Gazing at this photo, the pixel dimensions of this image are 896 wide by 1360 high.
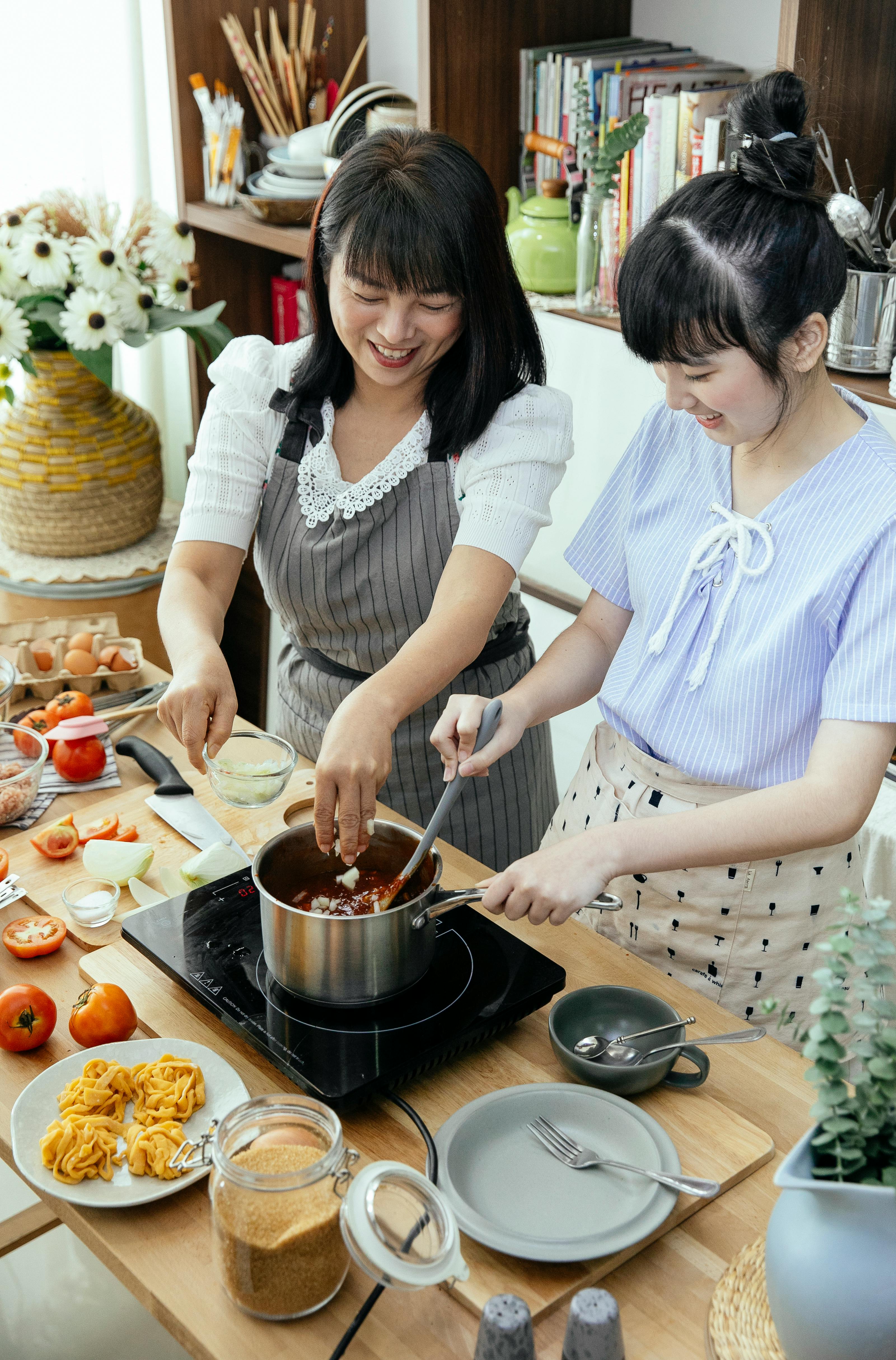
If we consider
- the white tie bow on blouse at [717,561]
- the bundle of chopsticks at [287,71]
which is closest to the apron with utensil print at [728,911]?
the white tie bow on blouse at [717,561]

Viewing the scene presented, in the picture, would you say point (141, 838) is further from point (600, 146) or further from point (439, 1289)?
point (600, 146)

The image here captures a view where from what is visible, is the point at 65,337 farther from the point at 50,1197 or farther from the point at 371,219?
the point at 50,1197

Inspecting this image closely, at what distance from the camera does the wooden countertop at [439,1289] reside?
2.79ft

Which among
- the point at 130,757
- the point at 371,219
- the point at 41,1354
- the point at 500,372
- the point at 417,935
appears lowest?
the point at 41,1354

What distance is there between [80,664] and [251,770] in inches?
21.5

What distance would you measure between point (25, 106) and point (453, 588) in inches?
91.6

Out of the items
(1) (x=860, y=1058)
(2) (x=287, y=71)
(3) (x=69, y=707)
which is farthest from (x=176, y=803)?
(2) (x=287, y=71)

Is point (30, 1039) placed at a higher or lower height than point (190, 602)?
lower

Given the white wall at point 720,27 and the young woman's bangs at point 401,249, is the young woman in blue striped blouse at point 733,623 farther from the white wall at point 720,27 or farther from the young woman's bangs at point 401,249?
the white wall at point 720,27

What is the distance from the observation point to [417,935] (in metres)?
1.07

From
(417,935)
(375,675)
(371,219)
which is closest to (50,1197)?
(417,935)

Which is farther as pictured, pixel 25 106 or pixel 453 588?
pixel 25 106

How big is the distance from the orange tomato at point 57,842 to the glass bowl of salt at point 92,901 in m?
0.06

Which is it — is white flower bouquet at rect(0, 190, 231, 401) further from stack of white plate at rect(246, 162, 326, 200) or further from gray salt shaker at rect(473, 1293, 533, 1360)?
gray salt shaker at rect(473, 1293, 533, 1360)
